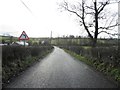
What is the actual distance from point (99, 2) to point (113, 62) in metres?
19.0

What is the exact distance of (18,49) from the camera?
14.2 metres

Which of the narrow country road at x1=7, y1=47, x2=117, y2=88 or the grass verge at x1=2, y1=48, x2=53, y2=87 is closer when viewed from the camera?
the narrow country road at x1=7, y1=47, x2=117, y2=88

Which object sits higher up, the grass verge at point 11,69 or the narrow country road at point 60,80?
the grass verge at point 11,69

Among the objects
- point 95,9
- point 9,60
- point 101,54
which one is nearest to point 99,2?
point 95,9

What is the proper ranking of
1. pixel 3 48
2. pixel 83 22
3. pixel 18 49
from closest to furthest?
pixel 3 48 → pixel 18 49 → pixel 83 22

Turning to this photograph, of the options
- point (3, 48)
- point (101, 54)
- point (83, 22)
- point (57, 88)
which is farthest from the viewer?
point (83, 22)

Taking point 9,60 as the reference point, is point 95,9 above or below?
above

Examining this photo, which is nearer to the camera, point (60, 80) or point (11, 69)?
point (60, 80)

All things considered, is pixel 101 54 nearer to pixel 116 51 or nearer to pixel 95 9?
pixel 116 51

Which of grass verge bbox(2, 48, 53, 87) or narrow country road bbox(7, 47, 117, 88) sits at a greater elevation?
grass verge bbox(2, 48, 53, 87)

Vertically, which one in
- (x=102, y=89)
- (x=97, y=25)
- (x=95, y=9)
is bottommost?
(x=102, y=89)

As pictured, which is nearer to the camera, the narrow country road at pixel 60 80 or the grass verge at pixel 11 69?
the narrow country road at pixel 60 80

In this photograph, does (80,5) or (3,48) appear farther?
(80,5)

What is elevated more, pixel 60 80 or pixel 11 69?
pixel 11 69
